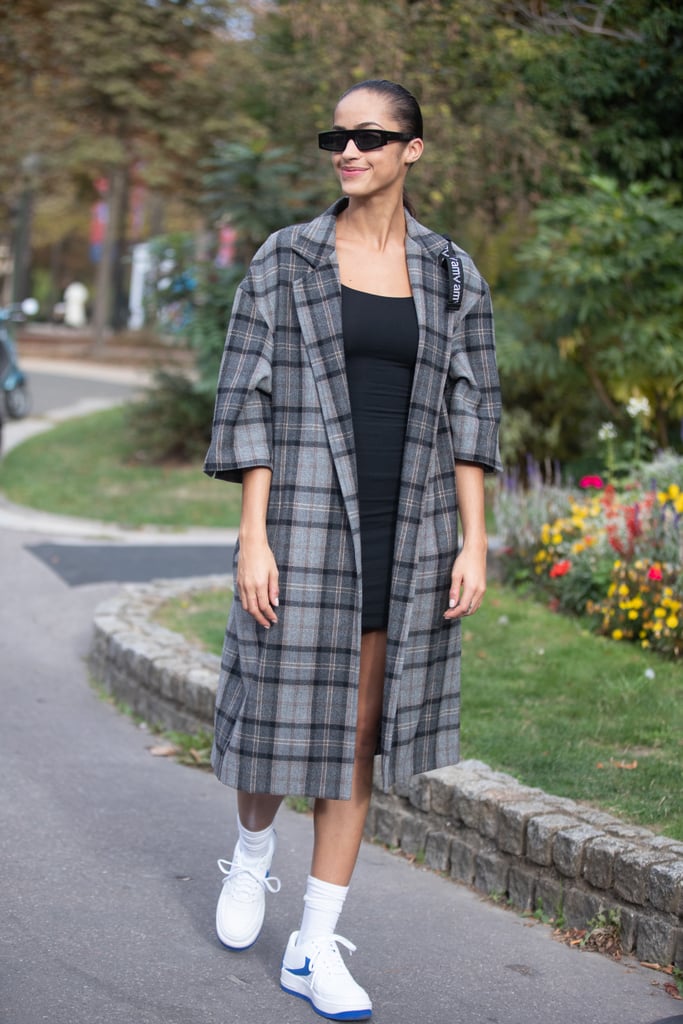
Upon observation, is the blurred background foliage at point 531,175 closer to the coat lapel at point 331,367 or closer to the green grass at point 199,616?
the green grass at point 199,616

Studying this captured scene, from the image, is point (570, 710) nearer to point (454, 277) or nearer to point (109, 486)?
point (454, 277)

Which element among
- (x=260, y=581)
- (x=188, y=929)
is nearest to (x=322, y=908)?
(x=188, y=929)

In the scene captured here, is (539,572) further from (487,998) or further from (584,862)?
(487,998)

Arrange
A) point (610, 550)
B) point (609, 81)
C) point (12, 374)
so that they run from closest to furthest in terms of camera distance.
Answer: point (610, 550) → point (609, 81) → point (12, 374)

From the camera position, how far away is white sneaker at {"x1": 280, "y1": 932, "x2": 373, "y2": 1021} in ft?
10.1

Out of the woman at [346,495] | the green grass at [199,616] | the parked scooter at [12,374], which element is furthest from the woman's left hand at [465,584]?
the parked scooter at [12,374]

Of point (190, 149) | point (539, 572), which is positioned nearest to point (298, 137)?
point (539, 572)

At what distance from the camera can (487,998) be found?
3.34 metres

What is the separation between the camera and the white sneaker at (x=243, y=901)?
3312mm

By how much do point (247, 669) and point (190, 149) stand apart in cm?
2445

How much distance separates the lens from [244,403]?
300 centimetres

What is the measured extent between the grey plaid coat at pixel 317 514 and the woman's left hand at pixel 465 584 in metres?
0.04

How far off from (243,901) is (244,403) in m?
1.21

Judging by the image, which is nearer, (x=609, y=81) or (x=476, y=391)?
(x=476, y=391)
